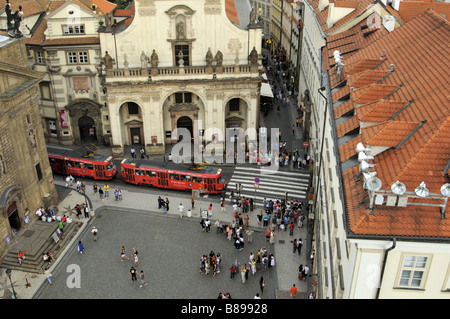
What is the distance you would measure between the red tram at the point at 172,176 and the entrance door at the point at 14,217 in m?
13.0

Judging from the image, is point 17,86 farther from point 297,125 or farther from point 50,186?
point 297,125

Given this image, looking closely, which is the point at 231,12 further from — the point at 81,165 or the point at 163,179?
the point at 81,165

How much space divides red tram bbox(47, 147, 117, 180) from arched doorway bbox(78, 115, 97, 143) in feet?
26.1

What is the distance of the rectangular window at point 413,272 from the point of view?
20147mm

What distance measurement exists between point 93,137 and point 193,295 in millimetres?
33765

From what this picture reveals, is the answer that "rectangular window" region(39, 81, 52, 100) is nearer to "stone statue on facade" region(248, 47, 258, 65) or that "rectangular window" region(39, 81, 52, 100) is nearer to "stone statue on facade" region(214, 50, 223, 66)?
"stone statue on facade" region(214, 50, 223, 66)

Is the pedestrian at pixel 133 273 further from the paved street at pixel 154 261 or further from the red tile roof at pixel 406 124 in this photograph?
the red tile roof at pixel 406 124

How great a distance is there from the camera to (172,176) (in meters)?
51.3

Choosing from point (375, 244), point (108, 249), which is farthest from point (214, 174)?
point (375, 244)

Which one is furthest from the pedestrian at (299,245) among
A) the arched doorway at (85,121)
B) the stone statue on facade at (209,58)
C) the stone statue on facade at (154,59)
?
the arched doorway at (85,121)

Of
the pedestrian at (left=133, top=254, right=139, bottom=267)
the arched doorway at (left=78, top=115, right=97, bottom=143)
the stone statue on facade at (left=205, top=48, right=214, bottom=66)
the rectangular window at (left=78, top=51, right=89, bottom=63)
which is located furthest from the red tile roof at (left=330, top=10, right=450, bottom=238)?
the arched doorway at (left=78, top=115, right=97, bottom=143)

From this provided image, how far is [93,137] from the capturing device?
6400 centimetres

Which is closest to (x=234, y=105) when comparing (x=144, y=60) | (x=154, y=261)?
(x=144, y=60)

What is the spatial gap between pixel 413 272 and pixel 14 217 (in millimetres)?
34634
